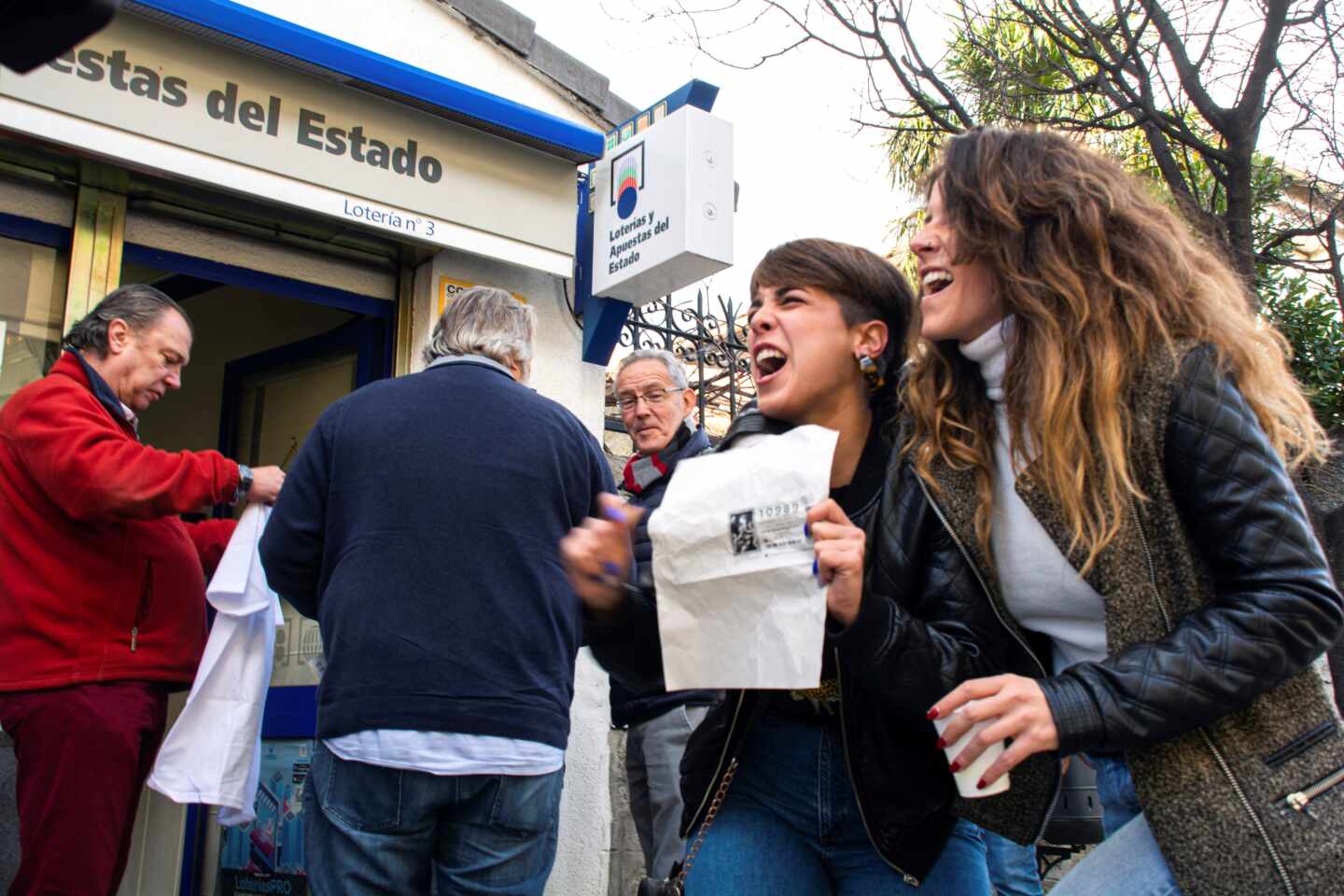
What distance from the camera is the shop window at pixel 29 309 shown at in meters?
4.19

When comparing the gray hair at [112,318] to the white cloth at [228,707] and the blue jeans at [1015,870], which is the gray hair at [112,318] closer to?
the white cloth at [228,707]

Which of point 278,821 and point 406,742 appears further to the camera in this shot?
point 278,821

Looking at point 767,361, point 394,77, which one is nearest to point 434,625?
point 767,361

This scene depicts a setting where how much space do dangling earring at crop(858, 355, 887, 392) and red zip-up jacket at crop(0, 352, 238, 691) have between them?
80.9 inches

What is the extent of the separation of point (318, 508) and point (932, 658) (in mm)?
1714

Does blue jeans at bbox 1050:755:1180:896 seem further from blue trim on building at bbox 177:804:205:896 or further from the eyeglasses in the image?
blue trim on building at bbox 177:804:205:896

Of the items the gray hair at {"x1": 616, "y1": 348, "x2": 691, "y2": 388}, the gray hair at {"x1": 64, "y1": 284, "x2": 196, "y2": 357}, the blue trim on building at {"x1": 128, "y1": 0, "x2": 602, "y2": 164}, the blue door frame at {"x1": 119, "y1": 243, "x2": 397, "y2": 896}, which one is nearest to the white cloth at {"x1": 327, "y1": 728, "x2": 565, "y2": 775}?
the gray hair at {"x1": 64, "y1": 284, "x2": 196, "y2": 357}

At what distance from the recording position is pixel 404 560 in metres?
2.68

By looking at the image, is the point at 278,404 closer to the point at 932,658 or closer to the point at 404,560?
the point at 404,560

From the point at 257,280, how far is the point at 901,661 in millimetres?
3914

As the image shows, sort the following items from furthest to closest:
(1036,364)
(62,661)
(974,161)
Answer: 1. (62,661)
2. (974,161)
3. (1036,364)

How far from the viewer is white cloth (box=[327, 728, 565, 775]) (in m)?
2.59

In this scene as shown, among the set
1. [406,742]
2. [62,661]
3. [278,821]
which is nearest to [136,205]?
[62,661]

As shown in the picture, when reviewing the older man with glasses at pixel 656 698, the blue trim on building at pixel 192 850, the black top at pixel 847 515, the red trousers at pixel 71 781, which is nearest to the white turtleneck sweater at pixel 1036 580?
the black top at pixel 847 515
